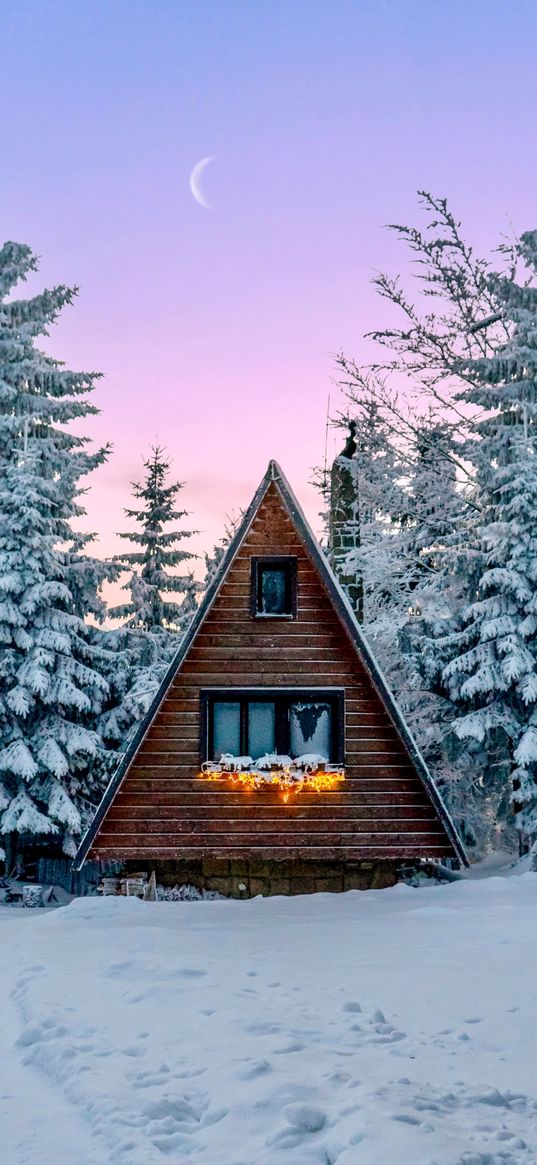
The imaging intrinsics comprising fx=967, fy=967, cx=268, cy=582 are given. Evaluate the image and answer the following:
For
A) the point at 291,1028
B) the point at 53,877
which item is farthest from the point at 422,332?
the point at 291,1028

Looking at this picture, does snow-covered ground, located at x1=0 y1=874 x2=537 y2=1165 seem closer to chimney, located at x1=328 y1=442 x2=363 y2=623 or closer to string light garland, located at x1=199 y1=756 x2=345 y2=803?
string light garland, located at x1=199 y1=756 x2=345 y2=803

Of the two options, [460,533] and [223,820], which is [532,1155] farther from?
[460,533]

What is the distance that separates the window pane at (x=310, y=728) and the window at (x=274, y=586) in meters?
1.65

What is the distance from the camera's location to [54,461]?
27.0 metres

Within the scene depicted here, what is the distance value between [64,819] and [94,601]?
6.26 m

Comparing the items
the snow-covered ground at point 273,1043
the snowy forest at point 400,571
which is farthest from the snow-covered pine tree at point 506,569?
the snow-covered ground at point 273,1043

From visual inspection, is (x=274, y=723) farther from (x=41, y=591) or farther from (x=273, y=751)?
(x=41, y=591)

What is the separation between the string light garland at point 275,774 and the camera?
53.5 feet

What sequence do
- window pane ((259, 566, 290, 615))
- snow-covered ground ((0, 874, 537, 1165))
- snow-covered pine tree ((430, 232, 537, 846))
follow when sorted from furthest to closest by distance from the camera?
snow-covered pine tree ((430, 232, 537, 846)) → window pane ((259, 566, 290, 615)) → snow-covered ground ((0, 874, 537, 1165))

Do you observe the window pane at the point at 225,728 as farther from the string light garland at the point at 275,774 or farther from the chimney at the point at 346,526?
the chimney at the point at 346,526

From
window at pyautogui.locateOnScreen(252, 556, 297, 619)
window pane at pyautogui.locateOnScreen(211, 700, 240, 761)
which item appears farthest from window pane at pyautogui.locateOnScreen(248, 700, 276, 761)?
window at pyautogui.locateOnScreen(252, 556, 297, 619)

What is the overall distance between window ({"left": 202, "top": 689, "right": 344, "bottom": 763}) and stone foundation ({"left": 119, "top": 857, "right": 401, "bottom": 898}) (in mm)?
2033

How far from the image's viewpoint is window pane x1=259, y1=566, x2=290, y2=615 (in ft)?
56.1

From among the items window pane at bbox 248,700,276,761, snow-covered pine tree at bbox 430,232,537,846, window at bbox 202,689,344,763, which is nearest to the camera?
window at bbox 202,689,344,763
